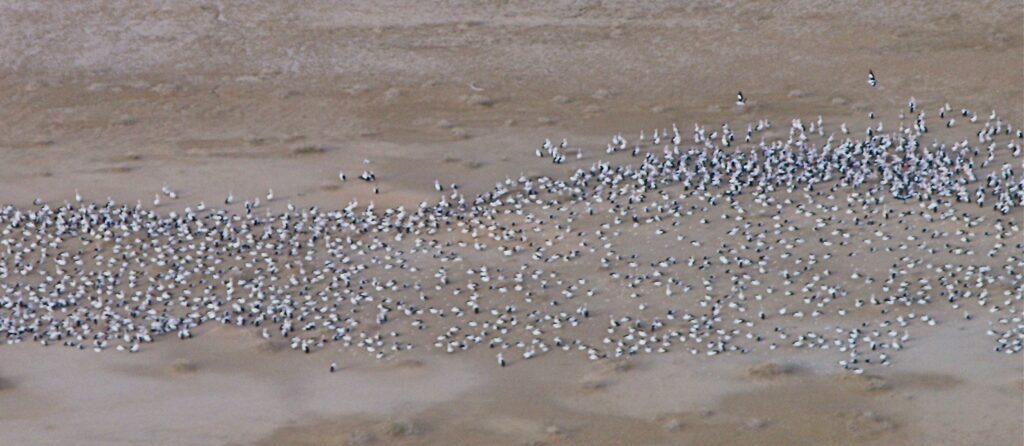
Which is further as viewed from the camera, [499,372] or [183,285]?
[183,285]

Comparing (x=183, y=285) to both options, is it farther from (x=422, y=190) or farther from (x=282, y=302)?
(x=422, y=190)

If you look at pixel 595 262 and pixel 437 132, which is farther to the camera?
pixel 437 132

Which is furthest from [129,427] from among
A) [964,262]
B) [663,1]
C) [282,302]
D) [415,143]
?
[663,1]

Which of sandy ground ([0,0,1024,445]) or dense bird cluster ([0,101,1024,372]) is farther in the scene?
dense bird cluster ([0,101,1024,372])

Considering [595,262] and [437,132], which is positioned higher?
[437,132]
